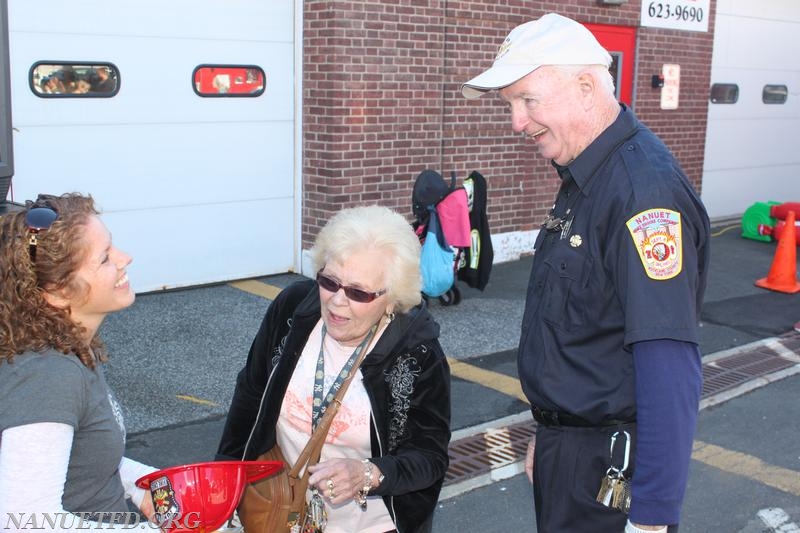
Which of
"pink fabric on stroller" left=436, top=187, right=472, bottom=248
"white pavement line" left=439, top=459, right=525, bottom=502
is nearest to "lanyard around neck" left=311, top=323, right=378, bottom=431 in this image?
"white pavement line" left=439, top=459, right=525, bottom=502

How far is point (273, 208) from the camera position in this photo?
8.73m

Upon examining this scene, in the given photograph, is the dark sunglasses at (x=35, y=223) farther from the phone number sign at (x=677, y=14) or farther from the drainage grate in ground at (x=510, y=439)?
the phone number sign at (x=677, y=14)

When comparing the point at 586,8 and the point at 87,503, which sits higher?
the point at 586,8

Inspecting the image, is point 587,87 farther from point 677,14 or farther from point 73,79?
point 677,14

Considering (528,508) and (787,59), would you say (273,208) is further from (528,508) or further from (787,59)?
(787,59)

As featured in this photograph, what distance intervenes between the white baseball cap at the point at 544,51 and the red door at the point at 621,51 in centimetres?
875

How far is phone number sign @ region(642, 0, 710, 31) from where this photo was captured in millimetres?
11375

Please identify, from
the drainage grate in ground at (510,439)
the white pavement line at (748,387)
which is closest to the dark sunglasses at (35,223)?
the drainage grate in ground at (510,439)

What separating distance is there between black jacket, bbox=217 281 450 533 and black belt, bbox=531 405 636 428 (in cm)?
40

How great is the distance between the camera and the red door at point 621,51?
1095cm

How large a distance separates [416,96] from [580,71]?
21.7ft

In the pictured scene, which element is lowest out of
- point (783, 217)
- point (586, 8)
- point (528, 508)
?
point (528, 508)

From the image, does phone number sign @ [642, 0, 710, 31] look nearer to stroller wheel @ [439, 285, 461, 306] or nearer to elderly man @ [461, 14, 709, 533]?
stroller wheel @ [439, 285, 461, 306]

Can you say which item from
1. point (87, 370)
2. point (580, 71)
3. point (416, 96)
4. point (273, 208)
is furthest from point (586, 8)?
point (87, 370)
